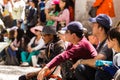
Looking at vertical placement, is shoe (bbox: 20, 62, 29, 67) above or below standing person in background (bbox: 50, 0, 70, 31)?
below

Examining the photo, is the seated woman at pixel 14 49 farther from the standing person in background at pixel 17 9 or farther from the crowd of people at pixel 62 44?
the standing person in background at pixel 17 9

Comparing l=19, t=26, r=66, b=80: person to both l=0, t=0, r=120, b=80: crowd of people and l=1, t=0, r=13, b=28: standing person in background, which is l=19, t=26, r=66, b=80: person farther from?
l=1, t=0, r=13, b=28: standing person in background

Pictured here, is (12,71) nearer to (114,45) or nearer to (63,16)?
(63,16)

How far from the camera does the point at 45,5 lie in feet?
39.7

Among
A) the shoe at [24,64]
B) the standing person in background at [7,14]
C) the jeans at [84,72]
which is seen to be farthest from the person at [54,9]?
the jeans at [84,72]

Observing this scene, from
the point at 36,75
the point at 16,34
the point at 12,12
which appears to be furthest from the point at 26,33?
the point at 36,75

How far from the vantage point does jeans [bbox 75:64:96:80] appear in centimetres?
591

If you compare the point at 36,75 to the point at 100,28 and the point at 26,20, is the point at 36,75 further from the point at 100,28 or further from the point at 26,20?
the point at 26,20

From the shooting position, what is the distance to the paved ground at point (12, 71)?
29.6 feet

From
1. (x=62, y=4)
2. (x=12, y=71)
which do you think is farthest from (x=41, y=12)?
(x=12, y=71)

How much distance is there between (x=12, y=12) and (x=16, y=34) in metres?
2.46

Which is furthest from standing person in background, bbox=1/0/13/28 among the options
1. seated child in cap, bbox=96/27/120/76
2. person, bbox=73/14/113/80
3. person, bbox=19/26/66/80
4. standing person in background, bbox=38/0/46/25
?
seated child in cap, bbox=96/27/120/76

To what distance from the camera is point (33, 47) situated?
1114 centimetres

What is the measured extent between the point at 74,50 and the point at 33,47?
5.34 m
